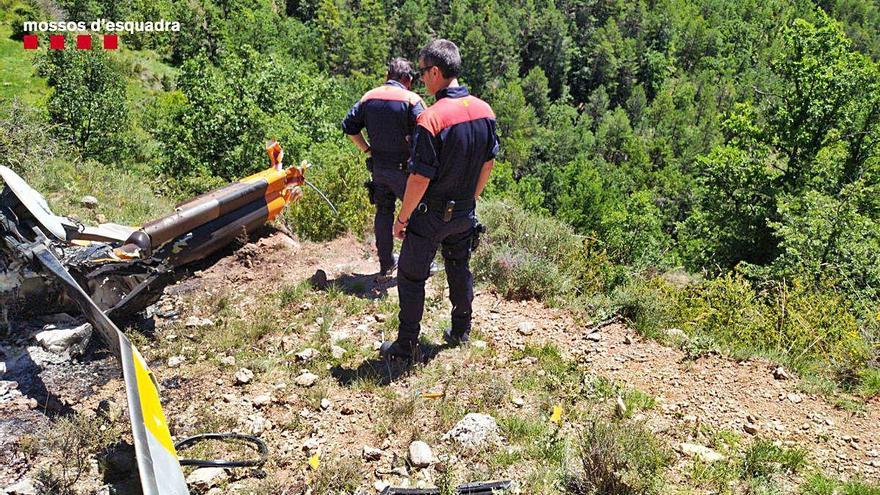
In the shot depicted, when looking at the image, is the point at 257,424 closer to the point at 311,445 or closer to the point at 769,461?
the point at 311,445

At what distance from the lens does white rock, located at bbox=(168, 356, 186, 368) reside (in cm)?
425

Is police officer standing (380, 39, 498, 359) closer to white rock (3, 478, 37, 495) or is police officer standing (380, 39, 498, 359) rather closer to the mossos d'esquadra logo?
white rock (3, 478, 37, 495)

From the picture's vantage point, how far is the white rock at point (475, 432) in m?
3.50

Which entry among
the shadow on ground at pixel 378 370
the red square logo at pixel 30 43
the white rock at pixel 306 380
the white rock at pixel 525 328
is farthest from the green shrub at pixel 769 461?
the red square logo at pixel 30 43

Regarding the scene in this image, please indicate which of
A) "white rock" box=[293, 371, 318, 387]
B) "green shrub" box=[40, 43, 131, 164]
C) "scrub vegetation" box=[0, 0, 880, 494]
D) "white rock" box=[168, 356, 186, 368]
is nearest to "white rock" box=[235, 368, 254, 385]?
"scrub vegetation" box=[0, 0, 880, 494]

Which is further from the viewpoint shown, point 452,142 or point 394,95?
point 394,95

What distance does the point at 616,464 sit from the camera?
310 centimetres

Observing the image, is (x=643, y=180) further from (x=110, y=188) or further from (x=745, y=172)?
(x=110, y=188)

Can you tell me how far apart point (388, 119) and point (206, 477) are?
3107 millimetres

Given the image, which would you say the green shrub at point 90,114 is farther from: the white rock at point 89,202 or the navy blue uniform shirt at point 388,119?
the navy blue uniform shirt at point 388,119

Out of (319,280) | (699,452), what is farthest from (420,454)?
(319,280)

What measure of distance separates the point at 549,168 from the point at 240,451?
55.5 metres

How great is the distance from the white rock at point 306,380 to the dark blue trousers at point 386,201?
1.77 m

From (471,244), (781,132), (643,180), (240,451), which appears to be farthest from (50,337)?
(643,180)
